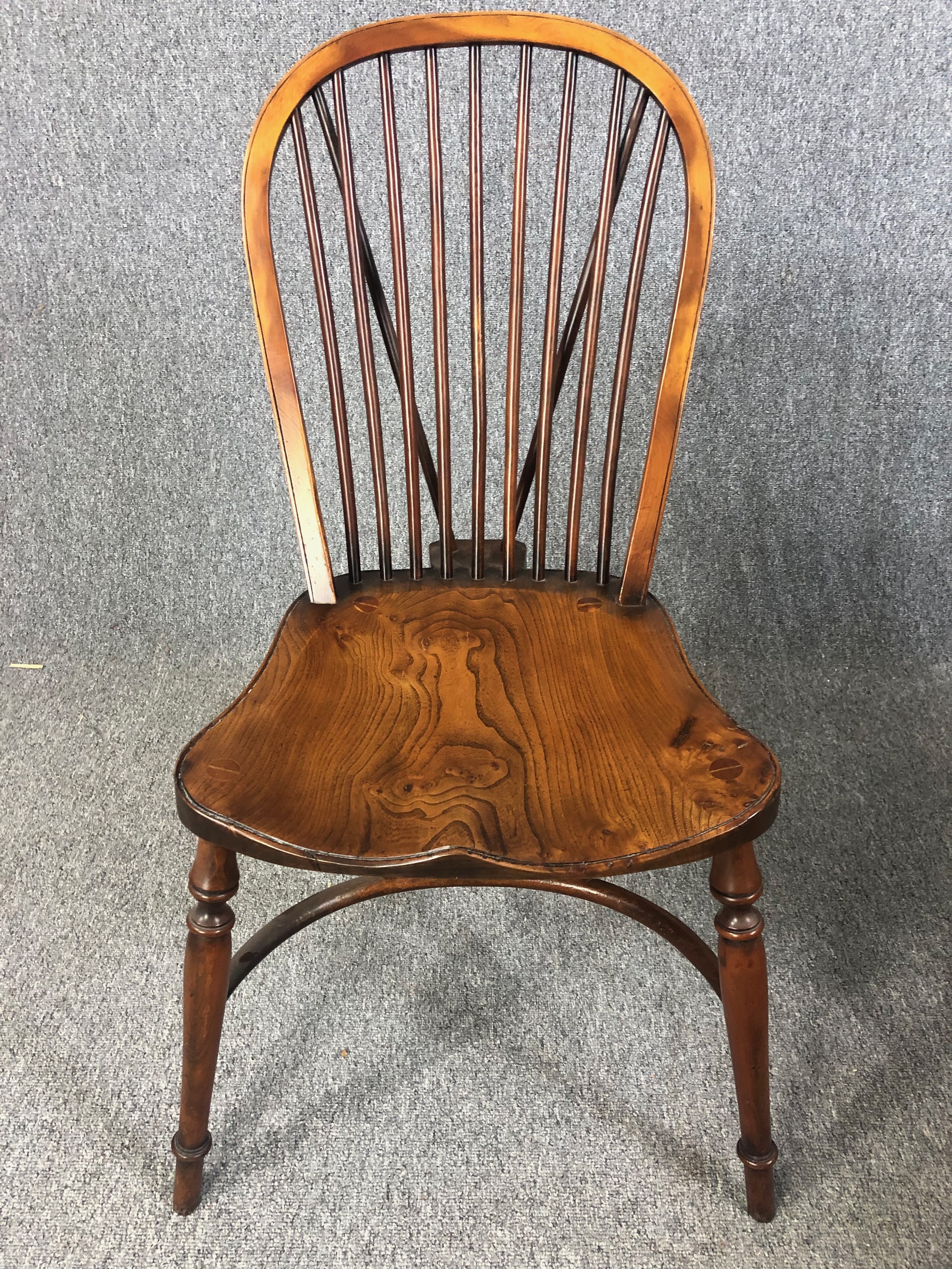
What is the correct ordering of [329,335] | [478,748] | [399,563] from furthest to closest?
[399,563]
[329,335]
[478,748]

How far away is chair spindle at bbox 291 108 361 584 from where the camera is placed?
38.5 inches

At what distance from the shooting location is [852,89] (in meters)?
1.43

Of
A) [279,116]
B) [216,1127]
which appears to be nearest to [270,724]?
[216,1127]

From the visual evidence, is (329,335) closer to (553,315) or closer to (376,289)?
(376,289)

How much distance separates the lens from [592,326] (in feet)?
3.36

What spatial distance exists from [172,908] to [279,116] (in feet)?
2.55

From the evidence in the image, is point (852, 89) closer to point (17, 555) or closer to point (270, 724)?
point (270, 724)

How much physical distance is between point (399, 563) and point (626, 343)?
777mm

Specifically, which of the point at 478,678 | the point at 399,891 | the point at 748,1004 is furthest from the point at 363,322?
the point at 748,1004

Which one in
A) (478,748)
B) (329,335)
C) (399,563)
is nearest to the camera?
(478,748)

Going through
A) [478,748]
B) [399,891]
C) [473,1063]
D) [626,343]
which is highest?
[626,343]

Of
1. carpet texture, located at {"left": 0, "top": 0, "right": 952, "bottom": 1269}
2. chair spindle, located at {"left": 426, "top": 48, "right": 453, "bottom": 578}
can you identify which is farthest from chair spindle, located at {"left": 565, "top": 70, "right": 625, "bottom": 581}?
carpet texture, located at {"left": 0, "top": 0, "right": 952, "bottom": 1269}

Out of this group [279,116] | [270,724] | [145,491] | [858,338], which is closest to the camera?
[270,724]

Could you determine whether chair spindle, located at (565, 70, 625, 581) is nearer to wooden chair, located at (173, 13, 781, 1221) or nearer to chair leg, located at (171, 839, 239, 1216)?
wooden chair, located at (173, 13, 781, 1221)
